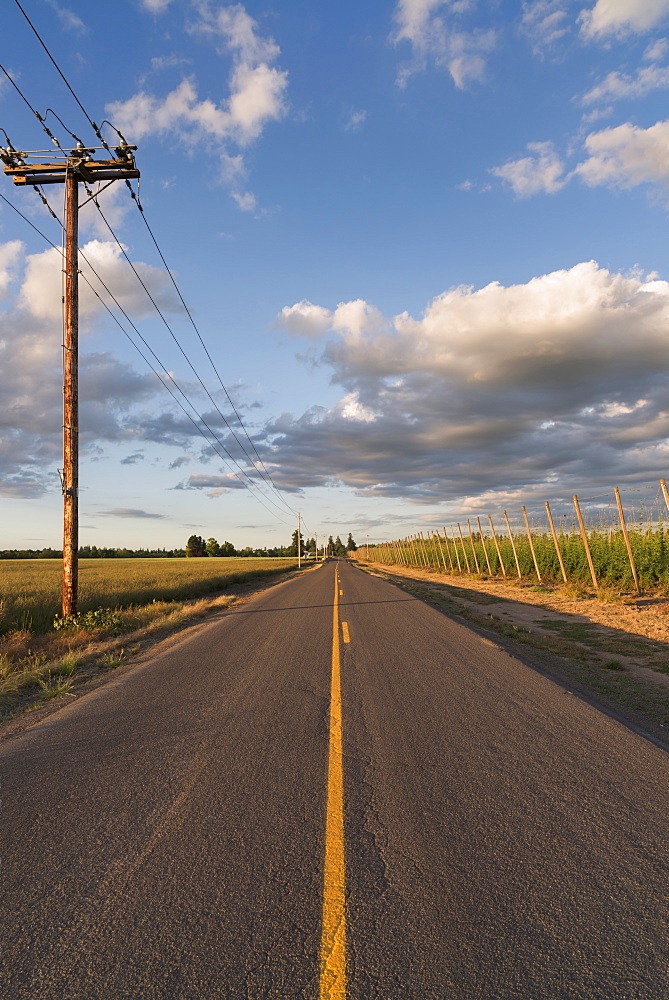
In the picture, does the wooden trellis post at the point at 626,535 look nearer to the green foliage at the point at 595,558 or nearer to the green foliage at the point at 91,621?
the green foliage at the point at 595,558

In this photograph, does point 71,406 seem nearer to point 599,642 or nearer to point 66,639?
A: point 66,639

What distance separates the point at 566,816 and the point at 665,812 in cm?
74

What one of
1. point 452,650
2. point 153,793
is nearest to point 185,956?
point 153,793

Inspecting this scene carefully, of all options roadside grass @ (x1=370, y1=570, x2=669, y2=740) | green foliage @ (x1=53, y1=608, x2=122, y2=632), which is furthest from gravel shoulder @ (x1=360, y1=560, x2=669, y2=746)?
green foliage @ (x1=53, y1=608, x2=122, y2=632)

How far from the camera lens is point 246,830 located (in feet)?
11.8

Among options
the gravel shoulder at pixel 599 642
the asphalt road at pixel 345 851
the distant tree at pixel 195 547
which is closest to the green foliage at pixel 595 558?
the gravel shoulder at pixel 599 642

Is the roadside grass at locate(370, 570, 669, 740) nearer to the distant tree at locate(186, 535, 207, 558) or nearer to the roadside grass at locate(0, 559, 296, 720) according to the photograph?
the roadside grass at locate(0, 559, 296, 720)

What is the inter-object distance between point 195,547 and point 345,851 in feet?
475

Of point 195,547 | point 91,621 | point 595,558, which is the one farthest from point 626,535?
point 195,547

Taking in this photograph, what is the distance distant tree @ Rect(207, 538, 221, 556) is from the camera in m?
145

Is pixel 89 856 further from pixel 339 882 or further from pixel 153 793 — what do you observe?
pixel 339 882

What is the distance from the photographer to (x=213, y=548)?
146000 millimetres

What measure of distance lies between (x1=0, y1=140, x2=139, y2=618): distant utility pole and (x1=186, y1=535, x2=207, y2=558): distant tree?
132m

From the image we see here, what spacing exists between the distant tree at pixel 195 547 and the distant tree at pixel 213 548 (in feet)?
3.61
